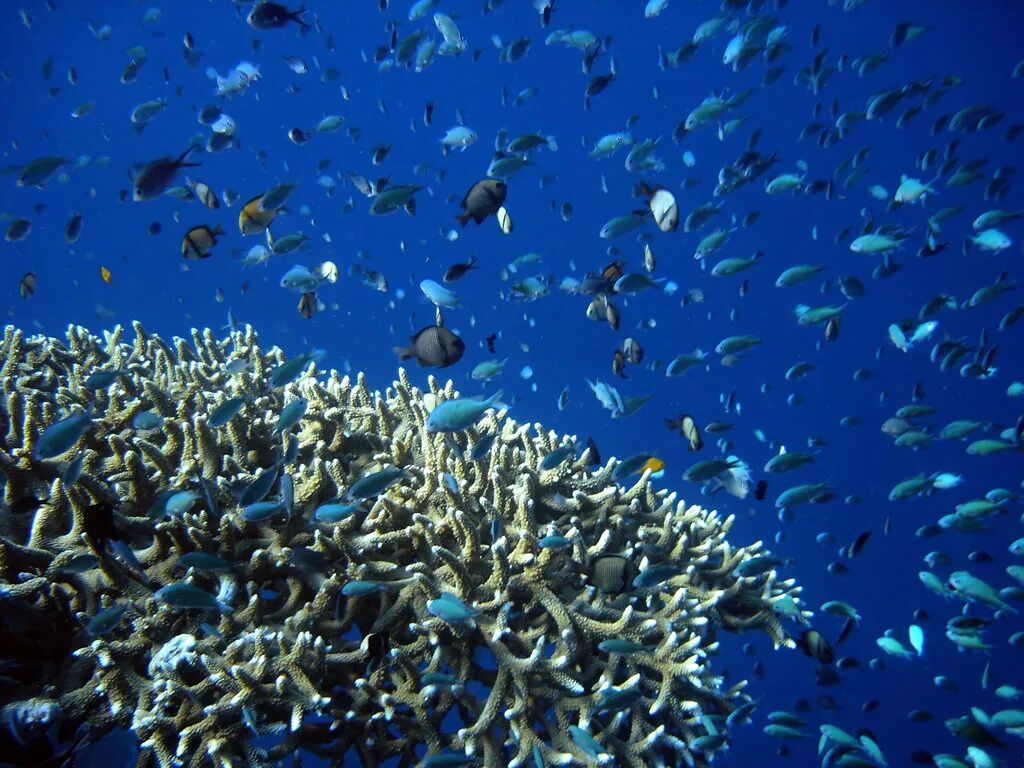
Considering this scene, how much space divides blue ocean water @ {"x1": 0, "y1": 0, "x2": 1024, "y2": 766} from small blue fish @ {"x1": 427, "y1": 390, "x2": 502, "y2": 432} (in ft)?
68.9

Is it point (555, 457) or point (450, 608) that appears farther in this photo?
point (555, 457)

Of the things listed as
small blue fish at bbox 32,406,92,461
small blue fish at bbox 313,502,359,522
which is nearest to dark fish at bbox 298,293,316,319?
small blue fish at bbox 32,406,92,461

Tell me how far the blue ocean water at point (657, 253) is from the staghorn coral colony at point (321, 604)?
19.8 metres

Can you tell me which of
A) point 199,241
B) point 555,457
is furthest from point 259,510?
point 199,241

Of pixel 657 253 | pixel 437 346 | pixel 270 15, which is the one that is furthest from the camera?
pixel 657 253

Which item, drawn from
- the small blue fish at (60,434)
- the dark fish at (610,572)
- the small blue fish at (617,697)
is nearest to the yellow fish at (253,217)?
the small blue fish at (60,434)

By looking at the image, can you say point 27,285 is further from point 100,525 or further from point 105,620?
point 105,620

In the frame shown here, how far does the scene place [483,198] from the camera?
16.1ft

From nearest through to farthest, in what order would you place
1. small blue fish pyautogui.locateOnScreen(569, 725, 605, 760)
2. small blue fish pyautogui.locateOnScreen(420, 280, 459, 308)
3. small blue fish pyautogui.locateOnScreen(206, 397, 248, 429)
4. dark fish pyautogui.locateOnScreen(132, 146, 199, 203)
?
small blue fish pyautogui.locateOnScreen(569, 725, 605, 760) → small blue fish pyautogui.locateOnScreen(206, 397, 248, 429) → dark fish pyautogui.locateOnScreen(132, 146, 199, 203) → small blue fish pyautogui.locateOnScreen(420, 280, 459, 308)

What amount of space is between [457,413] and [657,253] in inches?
1990

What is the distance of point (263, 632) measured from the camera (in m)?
3.01

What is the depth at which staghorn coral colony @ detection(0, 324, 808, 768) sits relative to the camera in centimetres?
299

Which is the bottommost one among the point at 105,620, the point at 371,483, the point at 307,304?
the point at 105,620

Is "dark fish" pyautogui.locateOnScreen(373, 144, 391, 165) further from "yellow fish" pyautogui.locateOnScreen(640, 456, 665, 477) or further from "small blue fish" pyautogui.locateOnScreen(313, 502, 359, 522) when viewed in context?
"small blue fish" pyautogui.locateOnScreen(313, 502, 359, 522)
